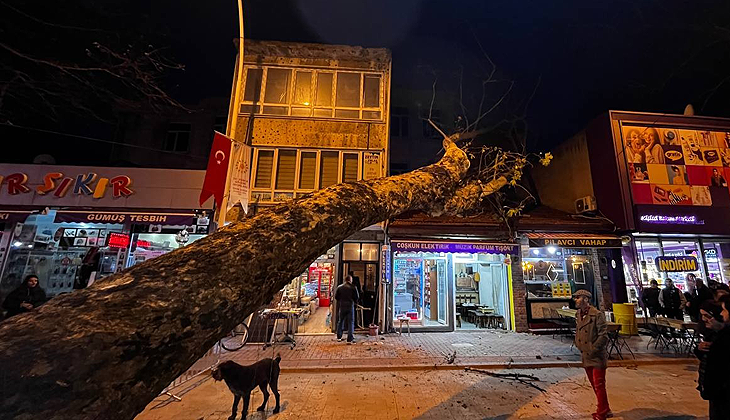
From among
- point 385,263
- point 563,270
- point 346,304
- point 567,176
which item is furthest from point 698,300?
point 346,304

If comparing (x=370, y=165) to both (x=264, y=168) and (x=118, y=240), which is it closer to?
Answer: (x=264, y=168)

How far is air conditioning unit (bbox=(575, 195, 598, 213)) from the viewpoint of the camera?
12.7m

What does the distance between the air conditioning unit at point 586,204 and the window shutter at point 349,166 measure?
33.4 ft

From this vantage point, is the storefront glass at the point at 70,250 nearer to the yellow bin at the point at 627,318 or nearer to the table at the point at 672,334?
the table at the point at 672,334

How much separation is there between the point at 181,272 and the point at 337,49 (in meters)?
13.0

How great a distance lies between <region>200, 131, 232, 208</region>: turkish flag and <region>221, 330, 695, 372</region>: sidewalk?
3762 mm

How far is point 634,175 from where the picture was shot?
472 inches

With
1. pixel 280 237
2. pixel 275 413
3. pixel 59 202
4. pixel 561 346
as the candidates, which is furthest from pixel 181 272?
pixel 59 202

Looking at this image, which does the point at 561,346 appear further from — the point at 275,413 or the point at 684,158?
the point at 684,158

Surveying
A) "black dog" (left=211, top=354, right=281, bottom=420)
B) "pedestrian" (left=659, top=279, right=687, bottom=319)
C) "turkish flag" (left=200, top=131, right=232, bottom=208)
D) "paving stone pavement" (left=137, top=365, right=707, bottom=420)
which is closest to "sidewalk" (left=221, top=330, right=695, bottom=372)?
"paving stone pavement" (left=137, top=365, right=707, bottom=420)

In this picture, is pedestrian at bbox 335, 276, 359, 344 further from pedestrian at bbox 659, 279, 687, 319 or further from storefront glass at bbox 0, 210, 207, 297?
pedestrian at bbox 659, 279, 687, 319

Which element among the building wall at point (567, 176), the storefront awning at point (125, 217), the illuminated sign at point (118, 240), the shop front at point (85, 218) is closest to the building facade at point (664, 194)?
the building wall at point (567, 176)

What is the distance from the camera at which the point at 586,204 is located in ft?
42.7

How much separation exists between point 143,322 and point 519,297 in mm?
13093
